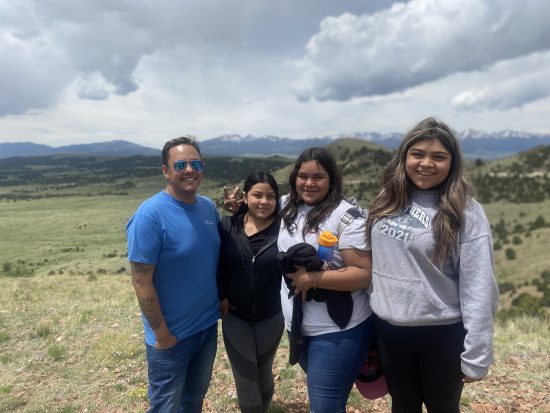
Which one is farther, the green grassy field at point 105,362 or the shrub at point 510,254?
the shrub at point 510,254

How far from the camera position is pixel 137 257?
2.90m

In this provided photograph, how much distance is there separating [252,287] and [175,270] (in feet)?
2.11

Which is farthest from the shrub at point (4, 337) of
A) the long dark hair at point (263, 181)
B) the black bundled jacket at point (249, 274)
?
the long dark hair at point (263, 181)

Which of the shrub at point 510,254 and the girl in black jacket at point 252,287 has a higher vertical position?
the girl in black jacket at point 252,287

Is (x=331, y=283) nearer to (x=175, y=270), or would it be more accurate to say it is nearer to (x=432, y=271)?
(x=432, y=271)

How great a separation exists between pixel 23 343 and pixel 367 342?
266 inches

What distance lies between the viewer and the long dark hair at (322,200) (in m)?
2.95

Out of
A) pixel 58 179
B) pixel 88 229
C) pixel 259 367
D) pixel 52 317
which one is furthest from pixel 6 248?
pixel 58 179

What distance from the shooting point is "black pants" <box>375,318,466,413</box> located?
2627 mm

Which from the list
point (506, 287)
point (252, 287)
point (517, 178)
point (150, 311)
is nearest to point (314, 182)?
point (252, 287)

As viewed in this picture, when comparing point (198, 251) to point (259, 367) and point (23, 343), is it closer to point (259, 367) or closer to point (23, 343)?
point (259, 367)

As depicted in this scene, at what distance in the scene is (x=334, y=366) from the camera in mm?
2836

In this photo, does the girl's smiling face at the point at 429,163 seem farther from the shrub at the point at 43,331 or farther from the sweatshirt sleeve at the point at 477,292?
the shrub at the point at 43,331

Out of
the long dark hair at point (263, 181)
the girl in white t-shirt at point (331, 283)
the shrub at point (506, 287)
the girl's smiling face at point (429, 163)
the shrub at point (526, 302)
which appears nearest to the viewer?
the girl's smiling face at point (429, 163)
